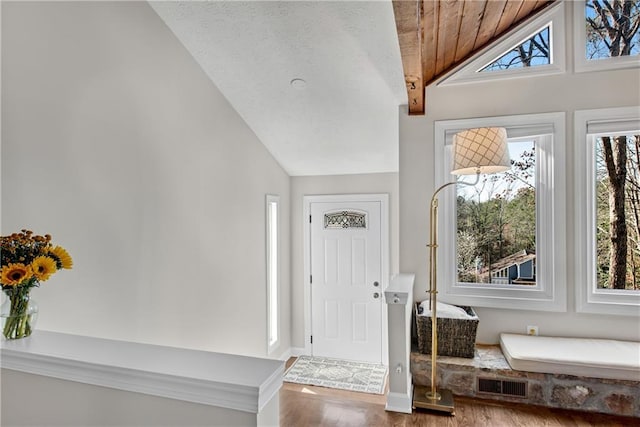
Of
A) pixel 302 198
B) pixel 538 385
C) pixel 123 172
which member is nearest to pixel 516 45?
pixel 538 385

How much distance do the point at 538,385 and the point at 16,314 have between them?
291 cm

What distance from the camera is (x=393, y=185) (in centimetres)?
443

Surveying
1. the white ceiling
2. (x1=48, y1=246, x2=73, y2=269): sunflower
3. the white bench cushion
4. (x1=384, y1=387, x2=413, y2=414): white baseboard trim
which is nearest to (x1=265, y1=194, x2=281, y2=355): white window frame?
the white ceiling

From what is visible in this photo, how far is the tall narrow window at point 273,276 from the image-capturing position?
4242 mm

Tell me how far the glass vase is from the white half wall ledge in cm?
4

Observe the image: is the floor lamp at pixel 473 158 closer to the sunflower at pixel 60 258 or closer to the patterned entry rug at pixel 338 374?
the patterned entry rug at pixel 338 374

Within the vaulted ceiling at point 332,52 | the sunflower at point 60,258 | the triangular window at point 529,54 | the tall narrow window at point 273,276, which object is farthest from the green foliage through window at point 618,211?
the sunflower at point 60,258

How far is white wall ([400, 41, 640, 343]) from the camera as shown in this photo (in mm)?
2865

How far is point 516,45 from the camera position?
3.07 metres

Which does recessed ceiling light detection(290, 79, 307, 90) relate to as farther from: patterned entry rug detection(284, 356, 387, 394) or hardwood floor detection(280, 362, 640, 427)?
patterned entry rug detection(284, 356, 387, 394)

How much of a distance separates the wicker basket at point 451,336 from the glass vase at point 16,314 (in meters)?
2.29

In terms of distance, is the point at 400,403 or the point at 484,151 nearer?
the point at 484,151

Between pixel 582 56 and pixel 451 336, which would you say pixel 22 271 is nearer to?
pixel 451 336

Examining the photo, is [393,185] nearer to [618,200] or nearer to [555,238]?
[555,238]
